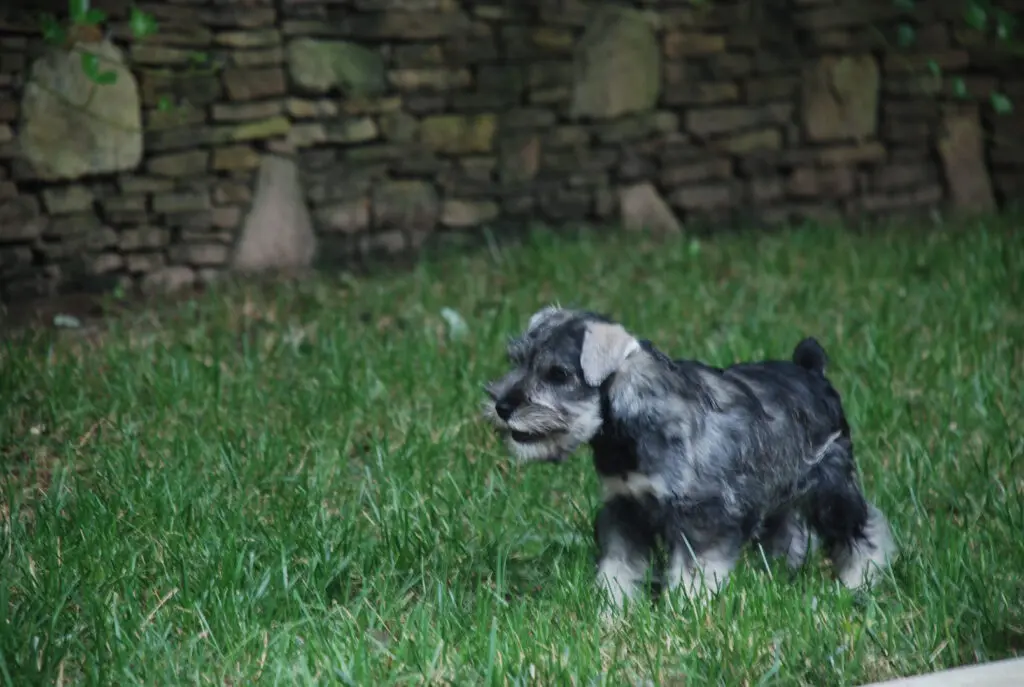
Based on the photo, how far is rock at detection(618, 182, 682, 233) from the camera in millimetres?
7996

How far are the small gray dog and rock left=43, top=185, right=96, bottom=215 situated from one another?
3603 millimetres

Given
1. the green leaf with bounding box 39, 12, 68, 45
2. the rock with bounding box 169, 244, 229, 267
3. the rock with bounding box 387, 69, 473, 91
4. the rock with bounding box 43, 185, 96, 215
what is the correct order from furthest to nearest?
the rock with bounding box 387, 69, 473, 91, the rock with bounding box 169, 244, 229, 267, the rock with bounding box 43, 185, 96, 215, the green leaf with bounding box 39, 12, 68, 45

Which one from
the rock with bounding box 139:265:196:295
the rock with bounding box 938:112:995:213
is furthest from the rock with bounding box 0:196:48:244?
the rock with bounding box 938:112:995:213

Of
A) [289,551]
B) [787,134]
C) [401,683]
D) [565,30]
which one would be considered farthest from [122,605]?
[787,134]

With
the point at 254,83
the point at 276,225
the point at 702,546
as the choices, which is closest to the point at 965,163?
the point at 276,225

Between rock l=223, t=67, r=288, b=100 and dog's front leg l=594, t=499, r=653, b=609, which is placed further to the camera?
rock l=223, t=67, r=288, b=100

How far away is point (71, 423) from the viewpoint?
194 inches

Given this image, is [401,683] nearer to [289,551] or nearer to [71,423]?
[289,551]

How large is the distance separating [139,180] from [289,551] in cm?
337

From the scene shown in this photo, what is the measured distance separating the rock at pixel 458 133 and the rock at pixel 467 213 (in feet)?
0.86

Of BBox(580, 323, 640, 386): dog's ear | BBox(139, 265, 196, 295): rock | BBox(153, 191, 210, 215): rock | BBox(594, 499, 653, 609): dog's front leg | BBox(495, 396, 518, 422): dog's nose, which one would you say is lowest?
BBox(139, 265, 196, 295): rock

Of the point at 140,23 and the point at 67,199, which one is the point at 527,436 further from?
the point at 67,199

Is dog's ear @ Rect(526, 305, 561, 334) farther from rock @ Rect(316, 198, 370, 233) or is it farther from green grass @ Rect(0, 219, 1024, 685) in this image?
rock @ Rect(316, 198, 370, 233)

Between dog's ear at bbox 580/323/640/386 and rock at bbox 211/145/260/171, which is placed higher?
dog's ear at bbox 580/323/640/386
